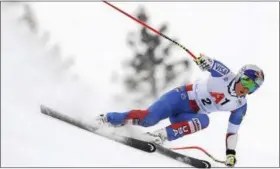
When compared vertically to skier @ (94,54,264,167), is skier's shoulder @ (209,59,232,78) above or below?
above

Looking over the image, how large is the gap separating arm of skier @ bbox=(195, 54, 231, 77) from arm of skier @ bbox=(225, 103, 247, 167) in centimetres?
53

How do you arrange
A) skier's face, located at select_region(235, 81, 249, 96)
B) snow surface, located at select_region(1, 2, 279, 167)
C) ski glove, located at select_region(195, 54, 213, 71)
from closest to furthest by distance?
ski glove, located at select_region(195, 54, 213, 71)
skier's face, located at select_region(235, 81, 249, 96)
snow surface, located at select_region(1, 2, 279, 167)

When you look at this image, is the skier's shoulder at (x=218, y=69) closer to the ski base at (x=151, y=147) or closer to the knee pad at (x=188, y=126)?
the knee pad at (x=188, y=126)

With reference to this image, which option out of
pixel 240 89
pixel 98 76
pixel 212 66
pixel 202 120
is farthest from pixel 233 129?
pixel 98 76

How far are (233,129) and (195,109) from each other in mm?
488

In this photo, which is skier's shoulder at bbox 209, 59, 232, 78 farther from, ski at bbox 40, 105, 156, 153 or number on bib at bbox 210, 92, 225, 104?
ski at bbox 40, 105, 156, 153

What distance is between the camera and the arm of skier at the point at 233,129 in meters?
8.20

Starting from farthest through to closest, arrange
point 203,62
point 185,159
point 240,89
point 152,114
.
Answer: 1. point 185,159
2. point 152,114
3. point 240,89
4. point 203,62

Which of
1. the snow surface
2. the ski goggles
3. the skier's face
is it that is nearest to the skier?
the skier's face

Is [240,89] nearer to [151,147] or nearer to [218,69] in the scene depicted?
[218,69]

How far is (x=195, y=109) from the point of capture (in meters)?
8.30

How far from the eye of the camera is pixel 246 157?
1442 centimetres

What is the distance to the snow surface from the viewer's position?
447 inches

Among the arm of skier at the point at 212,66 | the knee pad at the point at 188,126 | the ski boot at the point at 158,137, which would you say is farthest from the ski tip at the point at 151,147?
the arm of skier at the point at 212,66
